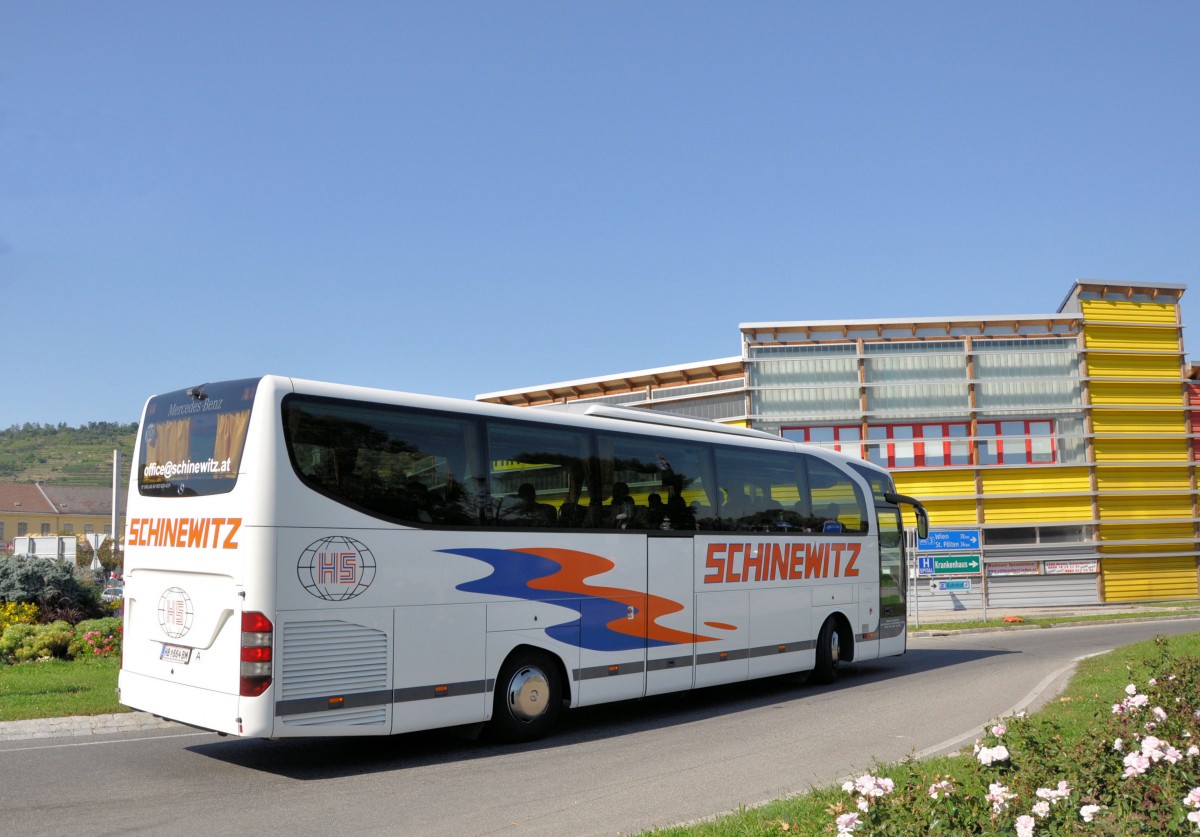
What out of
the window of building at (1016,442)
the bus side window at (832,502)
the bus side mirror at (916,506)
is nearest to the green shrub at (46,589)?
the bus side window at (832,502)

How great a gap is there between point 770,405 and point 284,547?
98.4ft

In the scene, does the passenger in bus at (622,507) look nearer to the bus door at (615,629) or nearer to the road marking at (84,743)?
the bus door at (615,629)

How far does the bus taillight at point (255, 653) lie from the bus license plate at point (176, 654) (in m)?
0.90

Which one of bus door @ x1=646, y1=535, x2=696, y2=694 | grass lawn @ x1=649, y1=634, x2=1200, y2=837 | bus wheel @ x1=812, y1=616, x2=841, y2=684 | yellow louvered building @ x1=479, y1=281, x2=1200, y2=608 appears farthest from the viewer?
yellow louvered building @ x1=479, y1=281, x2=1200, y2=608

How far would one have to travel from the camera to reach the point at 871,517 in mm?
16750

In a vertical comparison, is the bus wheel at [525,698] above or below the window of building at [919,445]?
below

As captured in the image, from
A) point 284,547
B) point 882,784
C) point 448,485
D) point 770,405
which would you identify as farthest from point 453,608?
point 770,405

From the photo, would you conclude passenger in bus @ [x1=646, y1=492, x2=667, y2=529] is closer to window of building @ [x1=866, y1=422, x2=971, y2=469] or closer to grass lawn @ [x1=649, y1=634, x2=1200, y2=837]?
grass lawn @ [x1=649, y1=634, x2=1200, y2=837]

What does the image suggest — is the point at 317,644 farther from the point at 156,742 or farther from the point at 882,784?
the point at 882,784

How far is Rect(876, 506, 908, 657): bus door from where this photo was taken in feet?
55.7

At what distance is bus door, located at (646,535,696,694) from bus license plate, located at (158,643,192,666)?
16.7 ft

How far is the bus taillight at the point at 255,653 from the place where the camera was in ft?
28.4

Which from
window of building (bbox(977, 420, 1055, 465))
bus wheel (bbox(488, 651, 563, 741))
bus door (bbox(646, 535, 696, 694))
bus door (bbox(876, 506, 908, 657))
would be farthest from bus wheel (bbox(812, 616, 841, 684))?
window of building (bbox(977, 420, 1055, 465))

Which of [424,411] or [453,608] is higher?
[424,411]
